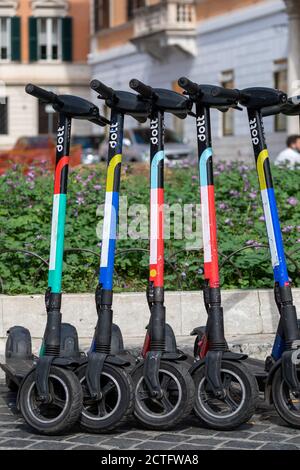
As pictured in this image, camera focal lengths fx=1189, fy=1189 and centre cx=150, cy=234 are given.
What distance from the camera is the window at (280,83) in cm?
3216

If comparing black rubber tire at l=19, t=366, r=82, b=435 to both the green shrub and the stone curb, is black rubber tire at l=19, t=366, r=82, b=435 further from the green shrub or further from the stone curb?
the green shrub

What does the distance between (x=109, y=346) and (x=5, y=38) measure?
53.8 metres

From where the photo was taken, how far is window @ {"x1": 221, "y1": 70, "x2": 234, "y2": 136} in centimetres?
3531

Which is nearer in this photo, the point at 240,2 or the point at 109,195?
the point at 109,195

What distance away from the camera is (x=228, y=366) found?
22.4ft

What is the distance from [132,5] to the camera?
45.2 meters

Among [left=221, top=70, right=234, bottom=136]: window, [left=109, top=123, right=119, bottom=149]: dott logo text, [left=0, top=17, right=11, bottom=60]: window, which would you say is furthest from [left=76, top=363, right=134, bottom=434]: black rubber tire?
[left=0, top=17, right=11, bottom=60]: window

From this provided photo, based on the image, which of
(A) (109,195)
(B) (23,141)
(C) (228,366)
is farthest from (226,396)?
(B) (23,141)

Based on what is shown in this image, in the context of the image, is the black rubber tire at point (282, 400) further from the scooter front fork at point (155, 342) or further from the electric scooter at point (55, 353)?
the electric scooter at point (55, 353)

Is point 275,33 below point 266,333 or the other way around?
the other way around

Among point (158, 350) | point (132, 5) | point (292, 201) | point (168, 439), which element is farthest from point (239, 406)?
point (132, 5)

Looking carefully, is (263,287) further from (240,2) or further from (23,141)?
(23,141)

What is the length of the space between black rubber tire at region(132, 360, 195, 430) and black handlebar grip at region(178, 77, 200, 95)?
1.61 meters

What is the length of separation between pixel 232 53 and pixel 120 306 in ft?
91.0
